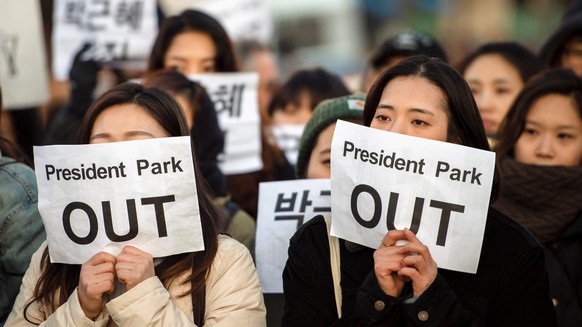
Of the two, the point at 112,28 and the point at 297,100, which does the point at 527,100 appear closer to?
the point at 297,100

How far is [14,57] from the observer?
6.60 m

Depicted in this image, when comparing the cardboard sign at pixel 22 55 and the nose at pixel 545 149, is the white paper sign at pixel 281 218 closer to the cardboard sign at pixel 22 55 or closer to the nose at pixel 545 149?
the nose at pixel 545 149

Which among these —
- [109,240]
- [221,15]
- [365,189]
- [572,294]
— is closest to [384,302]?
[365,189]

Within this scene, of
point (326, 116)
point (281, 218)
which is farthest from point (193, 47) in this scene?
point (281, 218)

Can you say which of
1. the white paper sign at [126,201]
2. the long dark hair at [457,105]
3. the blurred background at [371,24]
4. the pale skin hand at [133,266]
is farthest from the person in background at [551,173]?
the blurred background at [371,24]

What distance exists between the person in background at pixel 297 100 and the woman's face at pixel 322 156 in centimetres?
166

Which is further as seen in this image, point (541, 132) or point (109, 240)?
point (541, 132)

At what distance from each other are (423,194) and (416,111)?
347mm

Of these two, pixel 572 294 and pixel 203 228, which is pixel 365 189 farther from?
pixel 572 294

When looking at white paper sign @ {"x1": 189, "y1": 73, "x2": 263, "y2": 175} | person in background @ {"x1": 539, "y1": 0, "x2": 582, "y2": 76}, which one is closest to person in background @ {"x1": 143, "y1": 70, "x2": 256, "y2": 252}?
white paper sign @ {"x1": 189, "y1": 73, "x2": 263, "y2": 175}

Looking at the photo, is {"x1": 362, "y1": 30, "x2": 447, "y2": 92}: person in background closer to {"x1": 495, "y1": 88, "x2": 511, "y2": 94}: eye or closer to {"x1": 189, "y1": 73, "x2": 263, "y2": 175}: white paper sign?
{"x1": 495, "y1": 88, "x2": 511, "y2": 94}: eye

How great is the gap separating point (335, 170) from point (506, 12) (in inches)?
962

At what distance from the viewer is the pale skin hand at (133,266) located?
355 centimetres

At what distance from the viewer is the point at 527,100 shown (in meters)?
5.23
